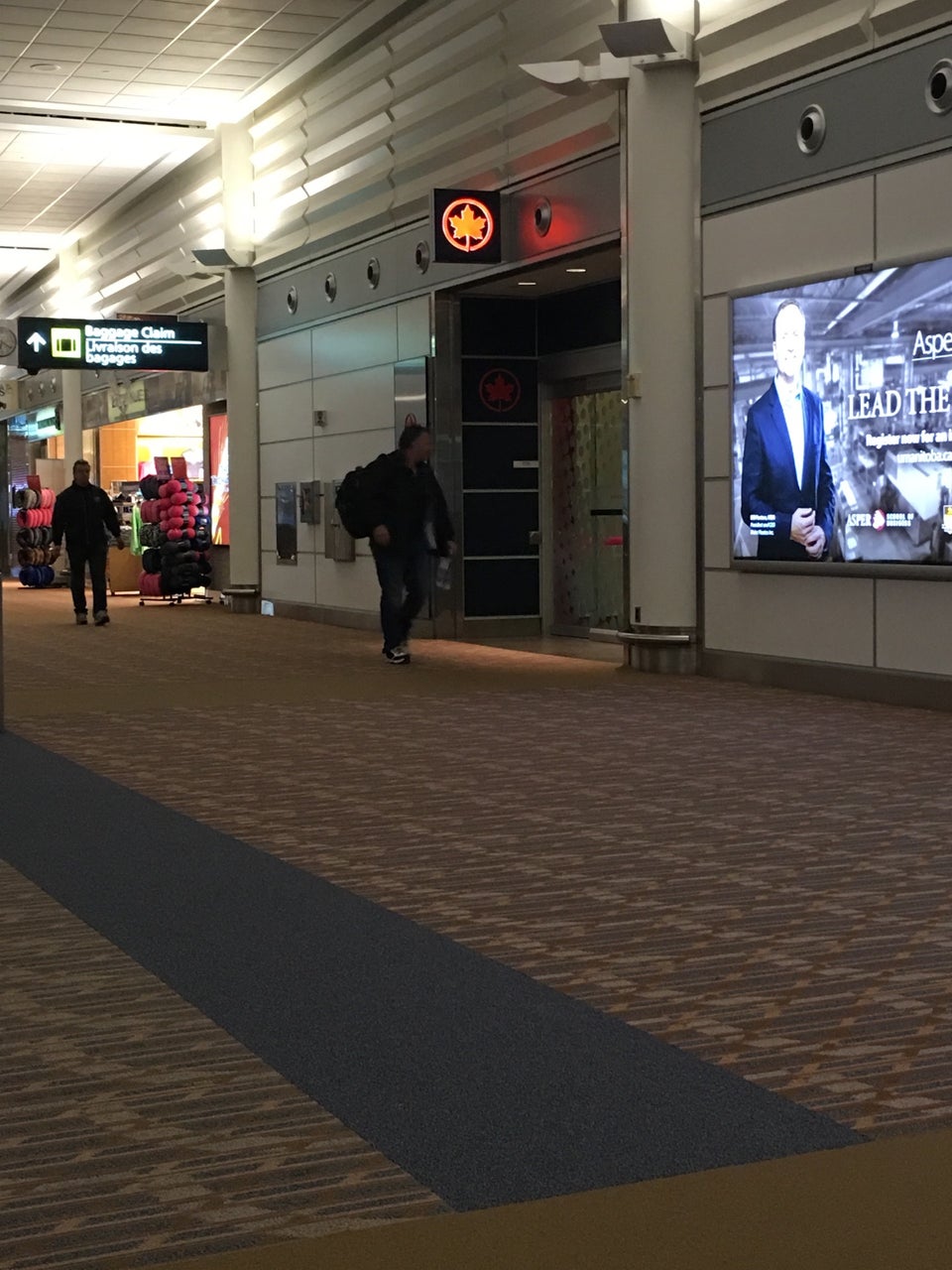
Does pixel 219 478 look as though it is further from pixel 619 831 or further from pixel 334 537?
pixel 619 831

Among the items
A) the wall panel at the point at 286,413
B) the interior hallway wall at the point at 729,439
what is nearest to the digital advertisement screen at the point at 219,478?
the wall panel at the point at 286,413

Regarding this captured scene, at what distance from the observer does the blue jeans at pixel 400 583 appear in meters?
13.5

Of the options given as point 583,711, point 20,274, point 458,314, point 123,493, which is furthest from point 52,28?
point 20,274

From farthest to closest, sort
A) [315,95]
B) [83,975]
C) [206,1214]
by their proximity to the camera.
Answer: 1. [315,95]
2. [83,975]
3. [206,1214]

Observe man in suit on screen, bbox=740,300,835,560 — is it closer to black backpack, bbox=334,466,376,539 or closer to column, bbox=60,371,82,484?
black backpack, bbox=334,466,376,539

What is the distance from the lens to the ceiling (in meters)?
16.6

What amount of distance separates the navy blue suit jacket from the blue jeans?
2.78m

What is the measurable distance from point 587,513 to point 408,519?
10.8 ft

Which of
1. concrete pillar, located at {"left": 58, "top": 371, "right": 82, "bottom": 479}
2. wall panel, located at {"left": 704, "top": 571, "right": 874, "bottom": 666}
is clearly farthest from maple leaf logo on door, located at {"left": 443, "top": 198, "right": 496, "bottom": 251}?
concrete pillar, located at {"left": 58, "top": 371, "right": 82, "bottom": 479}

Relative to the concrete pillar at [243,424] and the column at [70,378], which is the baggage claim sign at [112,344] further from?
the column at [70,378]

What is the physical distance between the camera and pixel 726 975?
439 centimetres

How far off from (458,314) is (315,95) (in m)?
3.95

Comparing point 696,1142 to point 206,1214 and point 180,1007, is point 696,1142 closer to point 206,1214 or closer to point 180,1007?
point 206,1214

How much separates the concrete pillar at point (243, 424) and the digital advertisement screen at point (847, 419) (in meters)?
10.7
